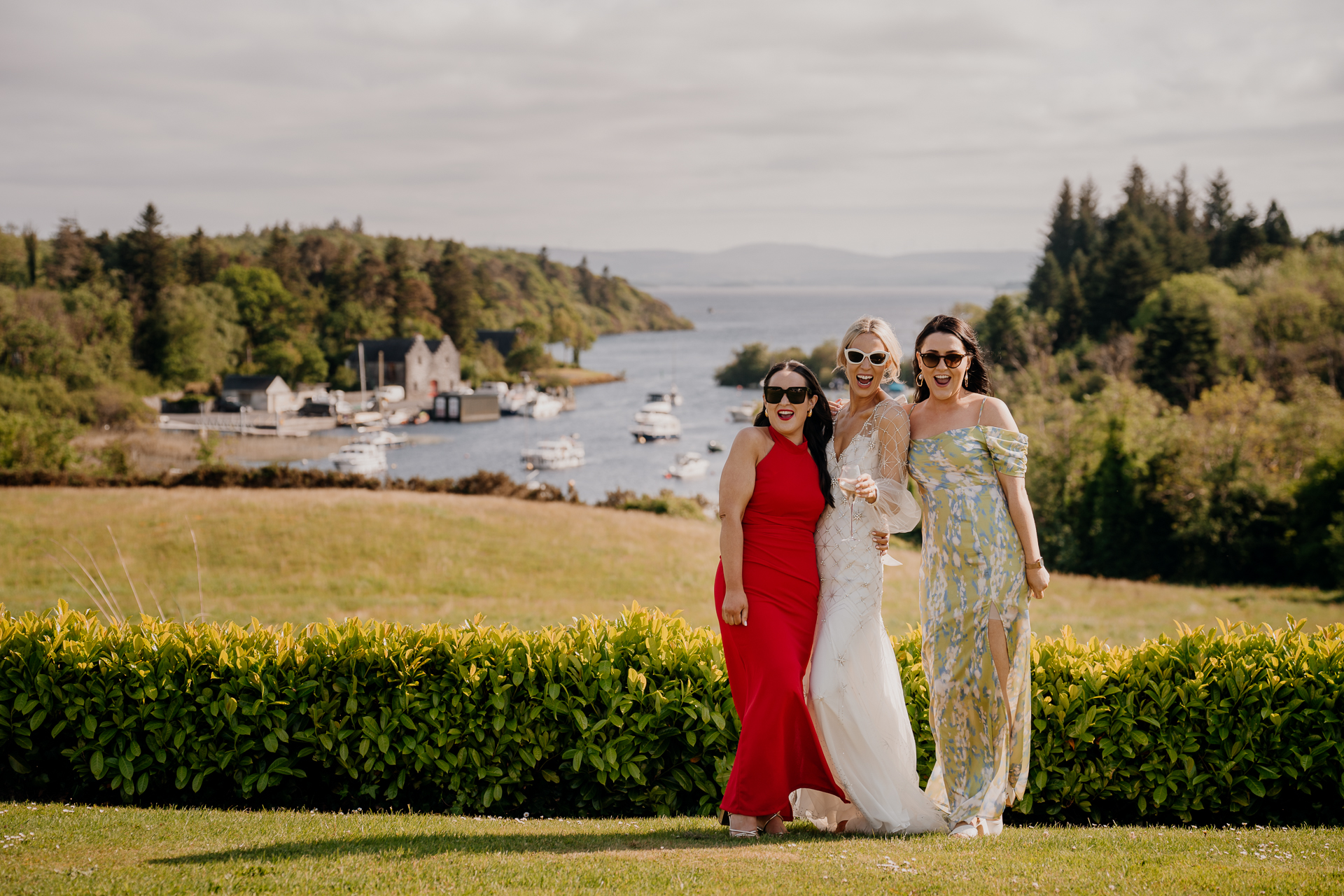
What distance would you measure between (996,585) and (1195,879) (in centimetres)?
154

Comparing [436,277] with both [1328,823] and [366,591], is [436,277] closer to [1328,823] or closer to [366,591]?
[366,591]

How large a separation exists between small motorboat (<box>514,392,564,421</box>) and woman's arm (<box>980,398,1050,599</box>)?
112 meters

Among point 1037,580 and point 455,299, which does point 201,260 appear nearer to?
point 455,299

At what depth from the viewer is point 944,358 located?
16.1 ft

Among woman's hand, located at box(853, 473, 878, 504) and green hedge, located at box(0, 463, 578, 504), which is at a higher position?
woman's hand, located at box(853, 473, 878, 504)

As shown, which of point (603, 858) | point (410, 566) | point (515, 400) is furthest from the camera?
point (515, 400)

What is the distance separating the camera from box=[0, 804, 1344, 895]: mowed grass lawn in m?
3.95

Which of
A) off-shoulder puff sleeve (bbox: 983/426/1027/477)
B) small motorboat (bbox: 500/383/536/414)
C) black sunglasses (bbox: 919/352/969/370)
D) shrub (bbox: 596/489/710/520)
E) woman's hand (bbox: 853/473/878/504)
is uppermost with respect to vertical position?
black sunglasses (bbox: 919/352/969/370)

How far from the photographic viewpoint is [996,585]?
487cm

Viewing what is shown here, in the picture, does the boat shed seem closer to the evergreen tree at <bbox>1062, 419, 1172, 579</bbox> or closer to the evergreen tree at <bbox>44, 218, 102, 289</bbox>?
the evergreen tree at <bbox>44, 218, 102, 289</bbox>

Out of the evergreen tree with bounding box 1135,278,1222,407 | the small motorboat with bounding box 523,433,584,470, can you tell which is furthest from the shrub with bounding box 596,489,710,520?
the small motorboat with bounding box 523,433,584,470

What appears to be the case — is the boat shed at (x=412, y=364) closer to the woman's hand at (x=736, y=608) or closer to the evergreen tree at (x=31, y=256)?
the evergreen tree at (x=31, y=256)

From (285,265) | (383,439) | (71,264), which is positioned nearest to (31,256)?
(71,264)

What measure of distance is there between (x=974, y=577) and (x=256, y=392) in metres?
103
